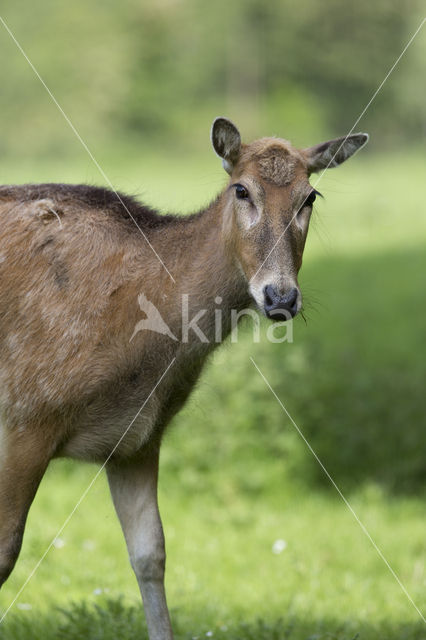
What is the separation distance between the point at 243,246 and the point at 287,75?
4560cm

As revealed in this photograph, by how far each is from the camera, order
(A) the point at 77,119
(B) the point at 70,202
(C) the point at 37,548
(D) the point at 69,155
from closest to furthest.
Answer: (B) the point at 70,202 < (C) the point at 37,548 < (D) the point at 69,155 < (A) the point at 77,119

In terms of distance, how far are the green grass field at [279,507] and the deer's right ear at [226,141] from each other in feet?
2.17

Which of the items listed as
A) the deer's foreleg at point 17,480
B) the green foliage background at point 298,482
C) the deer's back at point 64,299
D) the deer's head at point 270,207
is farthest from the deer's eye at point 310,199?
the deer's foreleg at point 17,480

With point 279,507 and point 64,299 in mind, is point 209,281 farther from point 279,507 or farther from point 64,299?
point 279,507

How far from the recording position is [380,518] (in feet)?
35.0

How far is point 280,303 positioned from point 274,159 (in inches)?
38.0

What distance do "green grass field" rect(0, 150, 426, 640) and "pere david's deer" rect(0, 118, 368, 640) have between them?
37 centimetres

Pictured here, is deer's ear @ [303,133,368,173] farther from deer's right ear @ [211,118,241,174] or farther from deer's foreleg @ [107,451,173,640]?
deer's foreleg @ [107,451,173,640]

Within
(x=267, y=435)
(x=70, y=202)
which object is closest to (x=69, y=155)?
(x=267, y=435)

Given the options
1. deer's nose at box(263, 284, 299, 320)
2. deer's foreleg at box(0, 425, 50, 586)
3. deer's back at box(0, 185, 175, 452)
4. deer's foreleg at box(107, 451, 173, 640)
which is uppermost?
deer's back at box(0, 185, 175, 452)

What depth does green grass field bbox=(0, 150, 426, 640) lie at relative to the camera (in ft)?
23.8

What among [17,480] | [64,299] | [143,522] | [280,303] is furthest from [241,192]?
[143,522]

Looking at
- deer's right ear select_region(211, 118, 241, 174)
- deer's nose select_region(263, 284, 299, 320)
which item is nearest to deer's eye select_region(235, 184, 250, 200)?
deer's right ear select_region(211, 118, 241, 174)

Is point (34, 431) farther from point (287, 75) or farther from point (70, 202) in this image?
point (287, 75)
